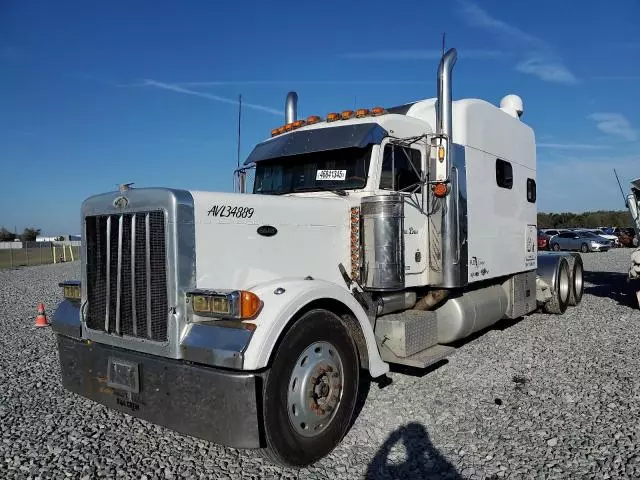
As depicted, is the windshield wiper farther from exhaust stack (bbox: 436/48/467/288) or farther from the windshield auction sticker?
exhaust stack (bbox: 436/48/467/288)

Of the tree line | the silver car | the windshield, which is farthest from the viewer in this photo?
the tree line

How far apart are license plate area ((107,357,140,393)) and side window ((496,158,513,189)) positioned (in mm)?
5353

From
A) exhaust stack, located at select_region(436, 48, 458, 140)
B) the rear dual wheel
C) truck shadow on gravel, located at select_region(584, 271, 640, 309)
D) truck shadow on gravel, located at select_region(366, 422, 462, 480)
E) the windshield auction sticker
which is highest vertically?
exhaust stack, located at select_region(436, 48, 458, 140)

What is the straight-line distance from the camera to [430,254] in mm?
5516

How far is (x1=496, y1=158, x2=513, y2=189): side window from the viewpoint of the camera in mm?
6900

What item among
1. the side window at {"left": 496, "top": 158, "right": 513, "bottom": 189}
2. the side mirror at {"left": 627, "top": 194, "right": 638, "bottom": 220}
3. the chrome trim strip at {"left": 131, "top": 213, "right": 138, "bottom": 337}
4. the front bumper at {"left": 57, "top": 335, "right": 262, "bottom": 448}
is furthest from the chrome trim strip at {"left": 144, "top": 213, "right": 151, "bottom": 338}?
the side mirror at {"left": 627, "top": 194, "right": 638, "bottom": 220}

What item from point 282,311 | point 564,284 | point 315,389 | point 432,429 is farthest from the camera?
point 564,284

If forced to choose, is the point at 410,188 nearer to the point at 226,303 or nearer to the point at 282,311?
the point at 282,311

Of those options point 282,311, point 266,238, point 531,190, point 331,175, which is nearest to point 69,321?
Answer: point 266,238

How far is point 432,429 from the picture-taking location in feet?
14.1

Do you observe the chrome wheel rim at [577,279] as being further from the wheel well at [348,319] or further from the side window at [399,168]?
the wheel well at [348,319]

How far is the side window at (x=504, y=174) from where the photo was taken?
6900mm

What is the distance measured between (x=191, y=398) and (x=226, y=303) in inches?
26.4

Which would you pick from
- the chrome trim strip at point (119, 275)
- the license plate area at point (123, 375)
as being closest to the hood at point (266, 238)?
the chrome trim strip at point (119, 275)
